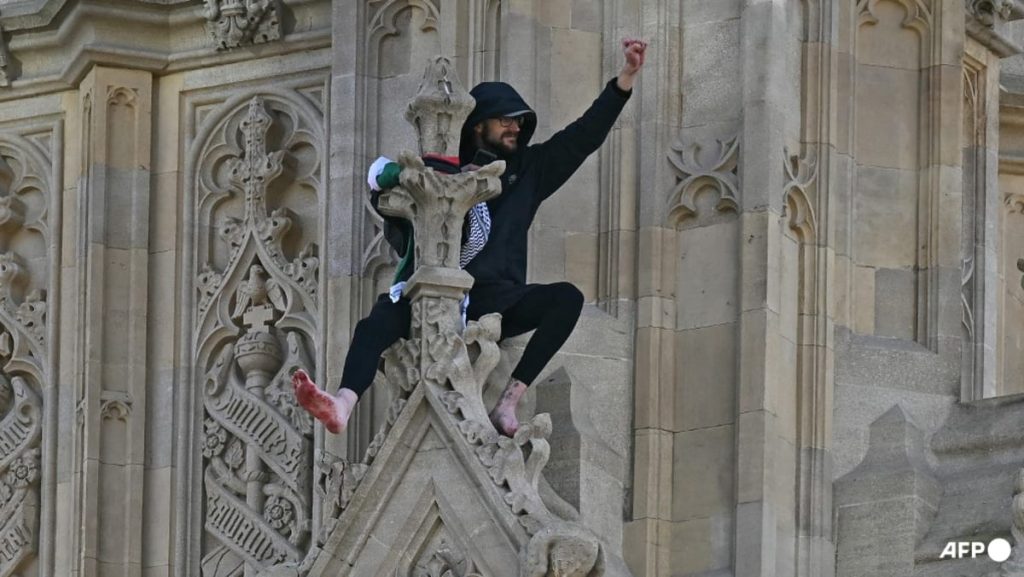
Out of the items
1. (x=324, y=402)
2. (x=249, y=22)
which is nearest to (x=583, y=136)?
(x=324, y=402)

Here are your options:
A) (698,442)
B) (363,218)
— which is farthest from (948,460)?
(363,218)

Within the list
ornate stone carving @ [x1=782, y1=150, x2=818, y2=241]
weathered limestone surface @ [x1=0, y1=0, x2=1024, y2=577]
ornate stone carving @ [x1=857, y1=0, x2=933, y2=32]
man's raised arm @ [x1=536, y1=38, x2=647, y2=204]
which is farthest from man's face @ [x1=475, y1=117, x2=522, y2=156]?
ornate stone carving @ [x1=857, y1=0, x2=933, y2=32]

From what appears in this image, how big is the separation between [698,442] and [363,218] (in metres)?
2.08

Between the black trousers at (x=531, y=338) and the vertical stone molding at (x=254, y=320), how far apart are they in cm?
186

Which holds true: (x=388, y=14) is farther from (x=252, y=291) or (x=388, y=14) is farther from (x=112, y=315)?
(x=112, y=315)

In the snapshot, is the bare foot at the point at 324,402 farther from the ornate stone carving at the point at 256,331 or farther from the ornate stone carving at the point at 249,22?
the ornate stone carving at the point at 249,22

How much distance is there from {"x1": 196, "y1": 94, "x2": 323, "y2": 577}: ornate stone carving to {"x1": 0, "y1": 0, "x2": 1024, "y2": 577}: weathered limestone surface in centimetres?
Result: 2

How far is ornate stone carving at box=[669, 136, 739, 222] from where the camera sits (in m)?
23.8

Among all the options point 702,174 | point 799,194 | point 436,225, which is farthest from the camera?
point 799,194

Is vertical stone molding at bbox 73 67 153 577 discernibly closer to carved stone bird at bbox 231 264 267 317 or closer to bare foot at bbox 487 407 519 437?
carved stone bird at bbox 231 264 267 317

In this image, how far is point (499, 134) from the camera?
77.5ft

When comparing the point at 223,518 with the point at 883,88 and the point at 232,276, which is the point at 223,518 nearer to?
the point at 232,276

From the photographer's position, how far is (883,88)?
24781 mm

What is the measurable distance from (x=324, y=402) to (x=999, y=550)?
9.52ft
